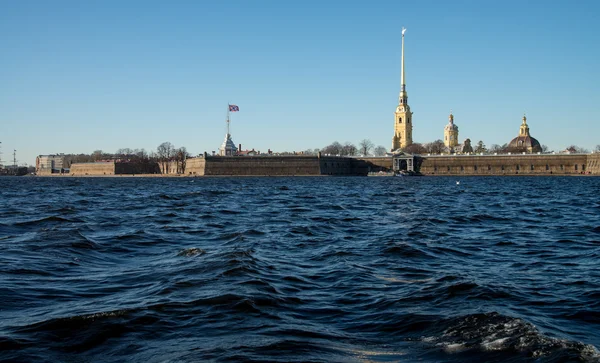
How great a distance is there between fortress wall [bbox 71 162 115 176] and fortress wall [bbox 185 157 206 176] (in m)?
23.3

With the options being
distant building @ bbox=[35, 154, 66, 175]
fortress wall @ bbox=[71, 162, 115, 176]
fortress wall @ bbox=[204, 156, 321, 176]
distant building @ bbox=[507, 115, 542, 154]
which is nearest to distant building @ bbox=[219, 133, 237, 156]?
fortress wall @ bbox=[204, 156, 321, 176]

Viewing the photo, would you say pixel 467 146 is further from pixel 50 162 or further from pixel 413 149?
pixel 50 162

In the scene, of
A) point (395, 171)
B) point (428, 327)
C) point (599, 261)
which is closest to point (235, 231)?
point (599, 261)

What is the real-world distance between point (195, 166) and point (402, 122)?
54.4 m

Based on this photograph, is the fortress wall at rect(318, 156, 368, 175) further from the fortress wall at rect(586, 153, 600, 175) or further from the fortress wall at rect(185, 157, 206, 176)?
the fortress wall at rect(586, 153, 600, 175)

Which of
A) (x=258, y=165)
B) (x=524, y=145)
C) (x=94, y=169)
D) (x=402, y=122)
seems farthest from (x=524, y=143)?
(x=94, y=169)

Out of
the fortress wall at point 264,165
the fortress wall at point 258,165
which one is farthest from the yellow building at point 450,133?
the fortress wall at point 258,165

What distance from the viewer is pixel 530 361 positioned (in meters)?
5.11

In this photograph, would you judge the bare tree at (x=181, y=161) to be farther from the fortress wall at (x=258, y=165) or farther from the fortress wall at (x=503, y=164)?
the fortress wall at (x=503, y=164)

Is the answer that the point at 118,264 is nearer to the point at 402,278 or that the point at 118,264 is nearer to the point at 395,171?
the point at 402,278

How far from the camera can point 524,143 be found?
458 feet

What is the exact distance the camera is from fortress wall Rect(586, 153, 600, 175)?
97.8 meters

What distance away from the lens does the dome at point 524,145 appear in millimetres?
138000

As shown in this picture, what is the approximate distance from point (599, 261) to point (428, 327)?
5258 mm
